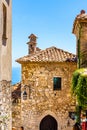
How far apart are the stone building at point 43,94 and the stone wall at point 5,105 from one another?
11860 mm

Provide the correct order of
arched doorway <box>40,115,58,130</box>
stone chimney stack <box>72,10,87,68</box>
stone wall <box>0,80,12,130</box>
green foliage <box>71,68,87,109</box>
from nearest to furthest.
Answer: stone wall <box>0,80,12,130</box>
green foliage <box>71,68,87,109</box>
stone chimney stack <box>72,10,87,68</box>
arched doorway <box>40,115,58,130</box>

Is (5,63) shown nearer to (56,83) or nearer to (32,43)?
(56,83)

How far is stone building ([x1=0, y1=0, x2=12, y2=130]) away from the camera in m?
12.0

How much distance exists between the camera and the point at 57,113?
83.6 ft

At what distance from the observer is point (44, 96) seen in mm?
25328

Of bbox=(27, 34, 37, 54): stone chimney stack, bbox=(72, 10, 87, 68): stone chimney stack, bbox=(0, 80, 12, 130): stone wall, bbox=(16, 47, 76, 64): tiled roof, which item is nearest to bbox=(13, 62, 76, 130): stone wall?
bbox=(16, 47, 76, 64): tiled roof

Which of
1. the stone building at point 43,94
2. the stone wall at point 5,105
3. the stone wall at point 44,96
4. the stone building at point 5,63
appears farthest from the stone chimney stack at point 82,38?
the stone wall at point 5,105

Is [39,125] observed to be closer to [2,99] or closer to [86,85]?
[86,85]

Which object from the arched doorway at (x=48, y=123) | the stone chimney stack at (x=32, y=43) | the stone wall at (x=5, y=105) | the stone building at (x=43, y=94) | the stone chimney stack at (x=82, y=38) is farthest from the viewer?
the stone chimney stack at (x=32, y=43)

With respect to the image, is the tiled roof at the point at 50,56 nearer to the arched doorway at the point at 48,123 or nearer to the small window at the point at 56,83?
the small window at the point at 56,83

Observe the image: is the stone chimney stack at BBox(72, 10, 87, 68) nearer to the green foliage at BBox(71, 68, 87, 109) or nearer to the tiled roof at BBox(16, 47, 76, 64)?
the tiled roof at BBox(16, 47, 76, 64)

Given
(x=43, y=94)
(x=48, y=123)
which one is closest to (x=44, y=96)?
(x=43, y=94)

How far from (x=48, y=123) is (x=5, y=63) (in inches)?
570

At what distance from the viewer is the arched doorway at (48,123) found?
26.1 meters
